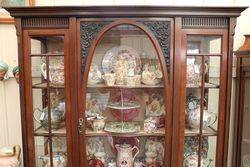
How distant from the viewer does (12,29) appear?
168 cm

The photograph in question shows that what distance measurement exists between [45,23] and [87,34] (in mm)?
230

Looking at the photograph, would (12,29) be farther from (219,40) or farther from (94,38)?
(219,40)

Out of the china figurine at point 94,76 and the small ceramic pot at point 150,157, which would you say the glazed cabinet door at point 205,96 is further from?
the china figurine at point 94,76

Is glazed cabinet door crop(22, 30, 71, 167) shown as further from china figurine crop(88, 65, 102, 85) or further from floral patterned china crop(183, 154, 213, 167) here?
floral patterned china crop(183, 154, 213, 167)

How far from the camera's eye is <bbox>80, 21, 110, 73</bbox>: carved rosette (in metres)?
1.28

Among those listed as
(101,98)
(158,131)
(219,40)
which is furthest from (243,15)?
(101,98)

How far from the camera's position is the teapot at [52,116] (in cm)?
136

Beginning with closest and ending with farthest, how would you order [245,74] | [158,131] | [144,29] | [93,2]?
[144,29] → [158,131] → [245,74] → [93,2]

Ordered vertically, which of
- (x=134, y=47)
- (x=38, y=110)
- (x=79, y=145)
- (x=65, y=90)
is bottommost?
(x=79, y=145)

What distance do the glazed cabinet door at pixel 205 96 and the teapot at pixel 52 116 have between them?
2.34ft

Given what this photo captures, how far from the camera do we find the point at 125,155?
1.46 m

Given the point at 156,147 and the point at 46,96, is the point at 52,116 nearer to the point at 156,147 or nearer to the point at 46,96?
the point at 46,96

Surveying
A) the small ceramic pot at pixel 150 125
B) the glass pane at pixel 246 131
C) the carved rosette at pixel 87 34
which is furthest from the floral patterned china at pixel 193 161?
the carved rosette at pixel 87 34

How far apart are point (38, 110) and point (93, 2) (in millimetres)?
819
